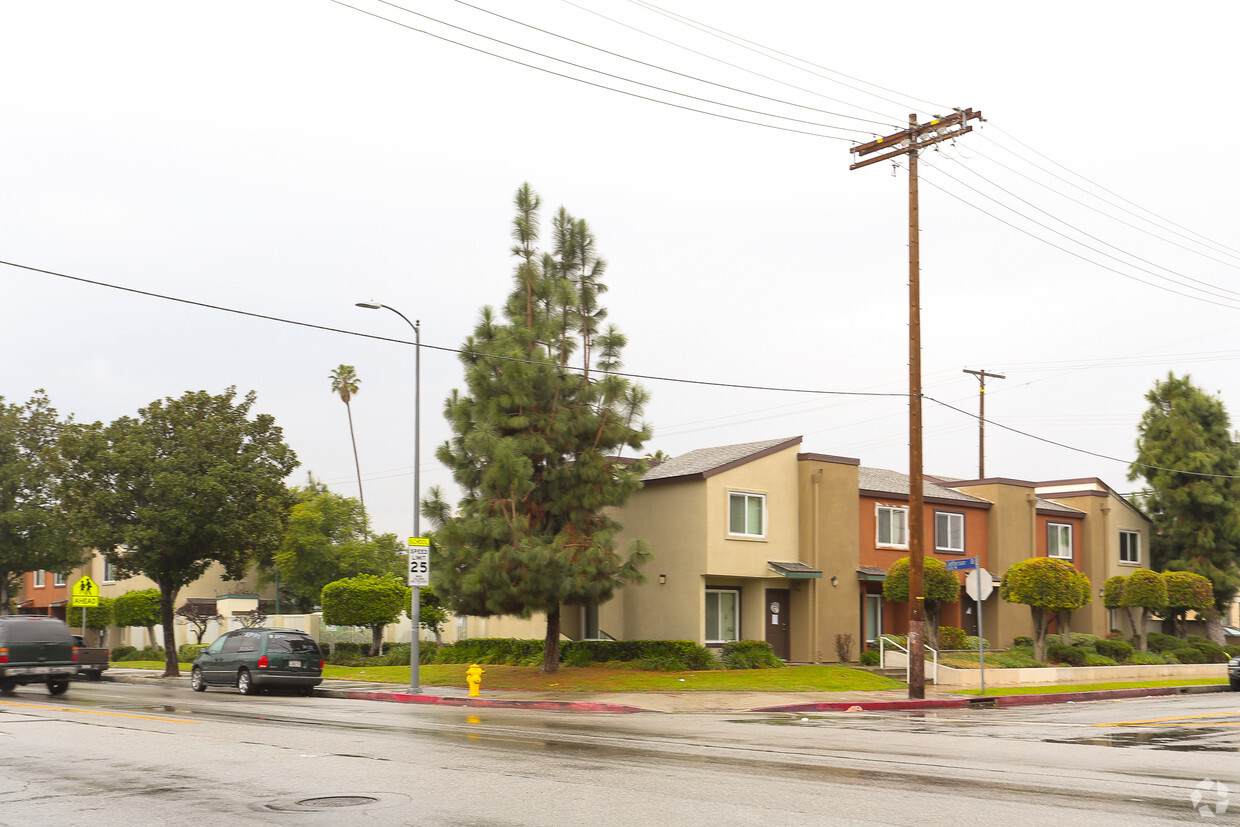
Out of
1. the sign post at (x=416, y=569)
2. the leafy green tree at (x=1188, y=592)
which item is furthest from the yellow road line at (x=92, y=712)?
the leafy green tree at (x=1188, y=592)

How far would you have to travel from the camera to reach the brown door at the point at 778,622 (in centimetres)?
3550

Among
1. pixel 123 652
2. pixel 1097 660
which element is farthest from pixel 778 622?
pixel 123 652

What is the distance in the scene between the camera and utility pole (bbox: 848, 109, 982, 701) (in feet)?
85.2

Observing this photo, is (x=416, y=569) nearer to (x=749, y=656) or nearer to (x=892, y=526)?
(x=749, y=656)

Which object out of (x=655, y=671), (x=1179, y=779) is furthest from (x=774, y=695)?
(x=1179, y=779)

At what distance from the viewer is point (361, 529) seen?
65.2 metres

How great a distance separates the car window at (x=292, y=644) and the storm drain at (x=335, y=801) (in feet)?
61.0

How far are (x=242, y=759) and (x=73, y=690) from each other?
1890 centimetres

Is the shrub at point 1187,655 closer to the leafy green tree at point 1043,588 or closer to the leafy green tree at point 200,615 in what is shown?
the leafy green tree at point 1043,588

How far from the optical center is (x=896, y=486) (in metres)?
40.2

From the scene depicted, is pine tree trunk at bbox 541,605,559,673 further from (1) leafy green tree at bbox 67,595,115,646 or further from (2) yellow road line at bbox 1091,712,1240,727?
(1) leafy green tree at bbox 67,595,115,646

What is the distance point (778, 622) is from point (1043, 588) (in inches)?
317

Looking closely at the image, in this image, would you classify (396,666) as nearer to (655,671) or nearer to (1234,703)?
(655,671)

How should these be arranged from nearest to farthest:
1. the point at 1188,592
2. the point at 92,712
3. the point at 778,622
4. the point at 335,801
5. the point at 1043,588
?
the point at 335,801, the point at 92,712, the point at 1043,588, the point at 778,622, the point at 1188,592
